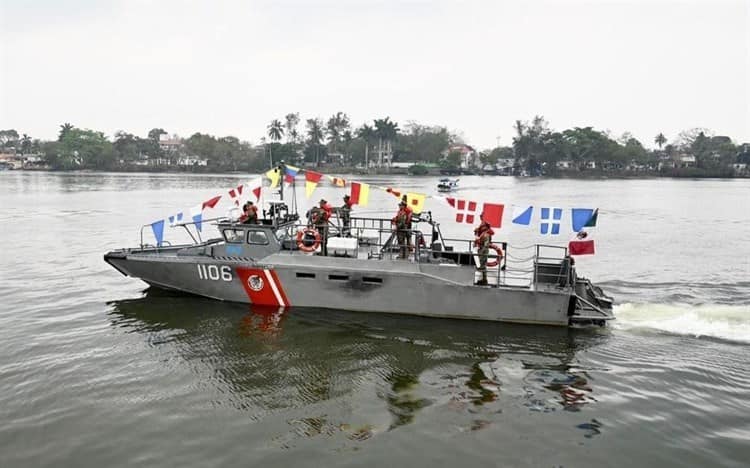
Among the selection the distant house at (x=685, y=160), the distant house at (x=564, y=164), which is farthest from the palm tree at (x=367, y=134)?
the distant house at (x=685, y=160)

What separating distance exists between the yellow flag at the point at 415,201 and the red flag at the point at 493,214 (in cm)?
165

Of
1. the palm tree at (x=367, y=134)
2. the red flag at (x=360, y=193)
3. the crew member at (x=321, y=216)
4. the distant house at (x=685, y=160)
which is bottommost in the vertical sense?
the crew member at (x=321, y=216)

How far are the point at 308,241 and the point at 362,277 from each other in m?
1.80

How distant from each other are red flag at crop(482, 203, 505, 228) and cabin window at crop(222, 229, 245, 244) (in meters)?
6.45

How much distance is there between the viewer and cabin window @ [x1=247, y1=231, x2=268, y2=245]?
15.0 meters

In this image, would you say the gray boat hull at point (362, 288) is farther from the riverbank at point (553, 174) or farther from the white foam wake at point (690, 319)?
the riverbank at point (553, 174)

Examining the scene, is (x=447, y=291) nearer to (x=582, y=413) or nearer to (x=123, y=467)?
(x=582, y=413)

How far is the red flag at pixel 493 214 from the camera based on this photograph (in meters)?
14.1

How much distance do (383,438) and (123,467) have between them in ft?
12.7

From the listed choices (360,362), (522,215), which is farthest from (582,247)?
(360,362)

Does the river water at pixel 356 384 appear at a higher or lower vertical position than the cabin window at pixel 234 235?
lower

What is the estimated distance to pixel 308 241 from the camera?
14992 millimetres

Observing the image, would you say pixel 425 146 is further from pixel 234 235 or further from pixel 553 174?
pixel 234 235

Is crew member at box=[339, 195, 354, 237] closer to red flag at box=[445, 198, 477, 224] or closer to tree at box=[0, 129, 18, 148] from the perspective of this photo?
red flag at box=[445, 198, 477, 224]
